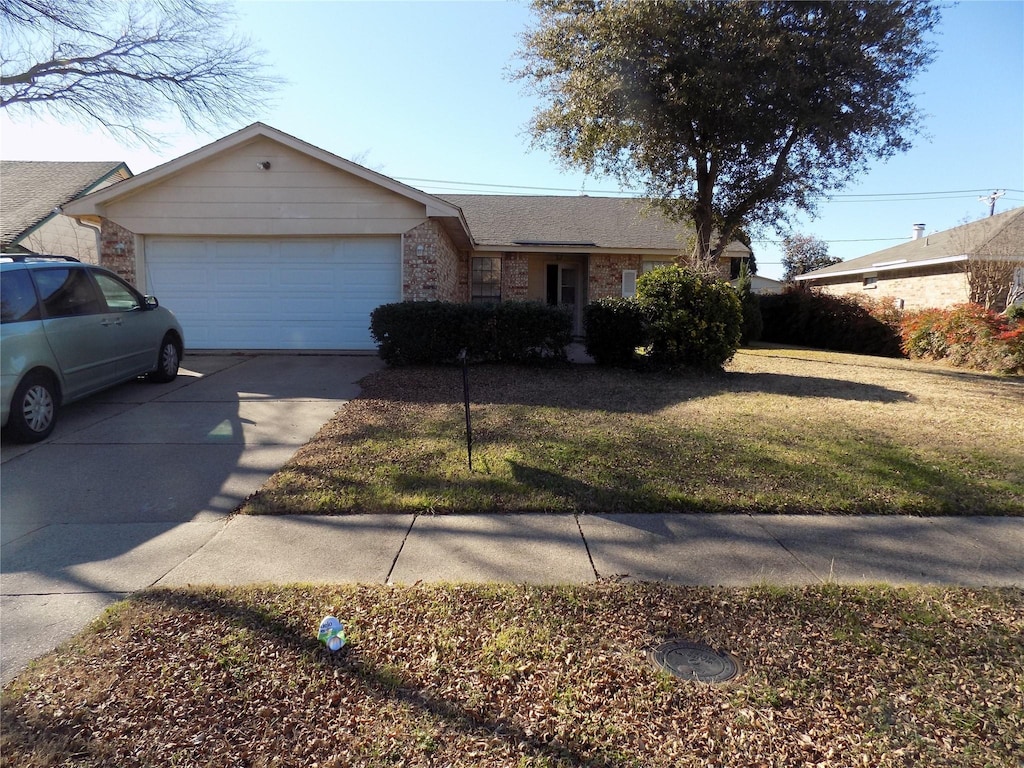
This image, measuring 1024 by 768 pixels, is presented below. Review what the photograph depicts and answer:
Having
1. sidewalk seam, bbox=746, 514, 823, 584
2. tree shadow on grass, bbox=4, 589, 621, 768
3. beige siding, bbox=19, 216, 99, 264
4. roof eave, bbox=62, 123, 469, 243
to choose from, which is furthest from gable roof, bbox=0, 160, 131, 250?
sidewalk seam, bbox=746, 514, 823, 584

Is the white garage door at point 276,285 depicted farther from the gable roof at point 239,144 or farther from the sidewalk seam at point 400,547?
the sidewalk seam at point 400,547

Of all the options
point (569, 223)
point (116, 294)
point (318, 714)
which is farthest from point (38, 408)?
point (569, 223)

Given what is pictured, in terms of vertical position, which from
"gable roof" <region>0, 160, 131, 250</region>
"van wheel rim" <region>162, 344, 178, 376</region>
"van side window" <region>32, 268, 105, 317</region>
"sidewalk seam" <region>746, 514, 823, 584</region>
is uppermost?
"gable roof" <region>0, 160, 131, 250</region>

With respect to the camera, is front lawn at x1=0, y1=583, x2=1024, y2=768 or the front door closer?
front lawn at x1=0, y1=583, x2=1024, y2=768

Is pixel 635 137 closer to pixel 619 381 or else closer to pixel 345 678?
pixel 619 381

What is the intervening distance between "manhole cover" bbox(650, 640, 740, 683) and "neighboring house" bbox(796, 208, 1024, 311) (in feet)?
62.1

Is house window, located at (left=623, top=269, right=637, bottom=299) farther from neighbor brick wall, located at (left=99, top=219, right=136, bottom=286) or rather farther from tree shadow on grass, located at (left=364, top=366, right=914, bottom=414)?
neighbor brick wall, located at (left=99, top=219, right=136, bottom=286)

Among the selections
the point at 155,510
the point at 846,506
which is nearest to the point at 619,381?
the point at 846,506

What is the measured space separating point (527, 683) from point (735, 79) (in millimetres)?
A: 11920

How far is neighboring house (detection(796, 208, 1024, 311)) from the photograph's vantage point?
16703 millimetres

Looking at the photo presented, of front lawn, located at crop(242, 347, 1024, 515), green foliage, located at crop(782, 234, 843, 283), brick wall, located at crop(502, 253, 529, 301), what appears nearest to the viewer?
front lawn, located at crop(242, 347, 1024, 515)

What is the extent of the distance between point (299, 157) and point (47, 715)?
11.4m

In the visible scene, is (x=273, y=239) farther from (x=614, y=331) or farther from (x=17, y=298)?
(x=614, y=331)

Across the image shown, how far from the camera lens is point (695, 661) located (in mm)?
2727
